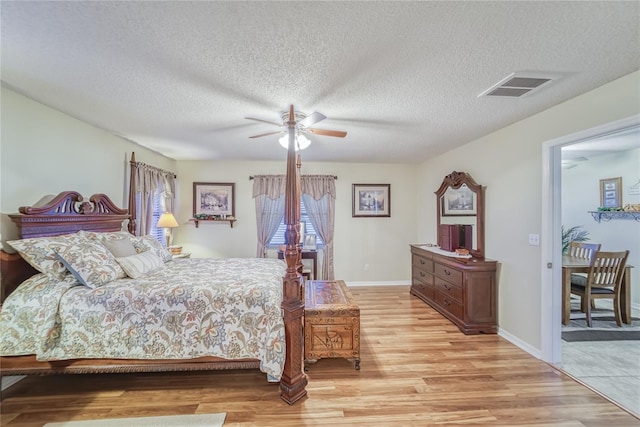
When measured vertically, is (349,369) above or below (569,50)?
below

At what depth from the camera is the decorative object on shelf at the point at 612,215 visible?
3.89m

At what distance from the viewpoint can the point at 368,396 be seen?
6.78 ft

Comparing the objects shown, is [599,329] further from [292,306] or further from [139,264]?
[139,264]

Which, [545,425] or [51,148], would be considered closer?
[545,425]

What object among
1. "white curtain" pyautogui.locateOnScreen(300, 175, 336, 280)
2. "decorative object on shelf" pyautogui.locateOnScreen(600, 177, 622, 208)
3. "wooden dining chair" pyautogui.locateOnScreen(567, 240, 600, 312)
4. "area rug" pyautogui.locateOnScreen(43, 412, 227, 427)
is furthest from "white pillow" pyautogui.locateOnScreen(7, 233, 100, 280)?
"decorative object on shelf" pyautogui.locateOnScreen(600, 177, 622, 208)

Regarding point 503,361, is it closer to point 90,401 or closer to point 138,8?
point 90,401

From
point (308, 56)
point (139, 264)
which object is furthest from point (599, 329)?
point (139, 264)

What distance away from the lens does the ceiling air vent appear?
194cm

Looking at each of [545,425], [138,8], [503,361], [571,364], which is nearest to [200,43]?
[138,8]

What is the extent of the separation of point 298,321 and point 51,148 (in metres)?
3.00

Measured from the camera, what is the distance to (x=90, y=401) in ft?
6.63

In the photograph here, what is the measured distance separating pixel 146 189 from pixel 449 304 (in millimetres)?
4792

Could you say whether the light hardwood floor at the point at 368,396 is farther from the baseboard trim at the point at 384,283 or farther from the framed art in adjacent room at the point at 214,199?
the framed art in adjacent room at the point at 214,199

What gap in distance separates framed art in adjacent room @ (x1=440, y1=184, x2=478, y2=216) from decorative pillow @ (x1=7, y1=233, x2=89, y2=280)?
4.64 metres
